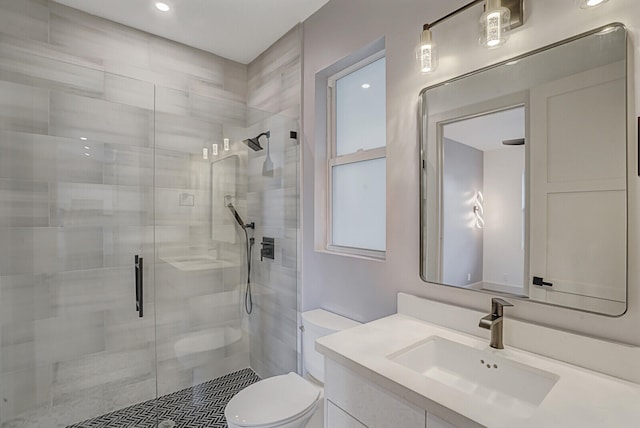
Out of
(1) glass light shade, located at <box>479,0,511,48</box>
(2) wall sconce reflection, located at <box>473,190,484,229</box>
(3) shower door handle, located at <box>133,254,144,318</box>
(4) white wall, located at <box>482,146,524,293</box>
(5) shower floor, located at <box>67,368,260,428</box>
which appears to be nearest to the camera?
(1) glass light shade, located at <box>479,0,511,48</box>

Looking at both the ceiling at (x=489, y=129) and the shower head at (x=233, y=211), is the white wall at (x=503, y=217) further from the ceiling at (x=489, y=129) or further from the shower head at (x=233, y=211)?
the shower head at (x=233, y=211)

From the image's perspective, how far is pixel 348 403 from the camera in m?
1.09

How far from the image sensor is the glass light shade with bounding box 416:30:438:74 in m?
1.35

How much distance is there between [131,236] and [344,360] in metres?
1.76

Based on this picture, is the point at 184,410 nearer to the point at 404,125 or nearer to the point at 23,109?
the point at 23,109

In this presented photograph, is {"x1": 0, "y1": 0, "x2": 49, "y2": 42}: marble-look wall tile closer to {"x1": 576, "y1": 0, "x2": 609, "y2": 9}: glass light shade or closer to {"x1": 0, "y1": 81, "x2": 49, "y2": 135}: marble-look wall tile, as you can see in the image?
{"x1": 0, "y1": 81, "x2": 49, "y2": 135}: marble-look wall tile

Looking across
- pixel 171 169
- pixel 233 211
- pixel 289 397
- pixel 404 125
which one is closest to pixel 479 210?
pixel 404 125

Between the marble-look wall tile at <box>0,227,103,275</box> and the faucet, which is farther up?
the marble-look wall tile at <box>0,227,103,275</box>

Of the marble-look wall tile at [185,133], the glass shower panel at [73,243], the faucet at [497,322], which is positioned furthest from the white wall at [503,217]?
the glass shower panel at [73,243]

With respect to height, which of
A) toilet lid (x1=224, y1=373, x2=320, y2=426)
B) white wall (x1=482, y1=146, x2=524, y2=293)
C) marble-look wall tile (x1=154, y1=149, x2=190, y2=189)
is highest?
marble-look wall tile (x1=154, y1=149, x2=190, y2=189)

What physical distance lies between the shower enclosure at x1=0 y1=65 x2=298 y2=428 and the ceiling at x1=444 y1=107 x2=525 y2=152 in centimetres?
125

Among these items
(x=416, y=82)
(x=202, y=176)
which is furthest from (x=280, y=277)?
(x=416, y=82)

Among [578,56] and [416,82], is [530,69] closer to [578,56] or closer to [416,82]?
[578,56]

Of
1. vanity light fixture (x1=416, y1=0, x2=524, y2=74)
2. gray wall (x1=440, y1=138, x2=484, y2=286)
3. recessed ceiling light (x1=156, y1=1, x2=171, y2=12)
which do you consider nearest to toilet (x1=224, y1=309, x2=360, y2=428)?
gray wall (x1=440, y1=138, x2=484, y2=286)
